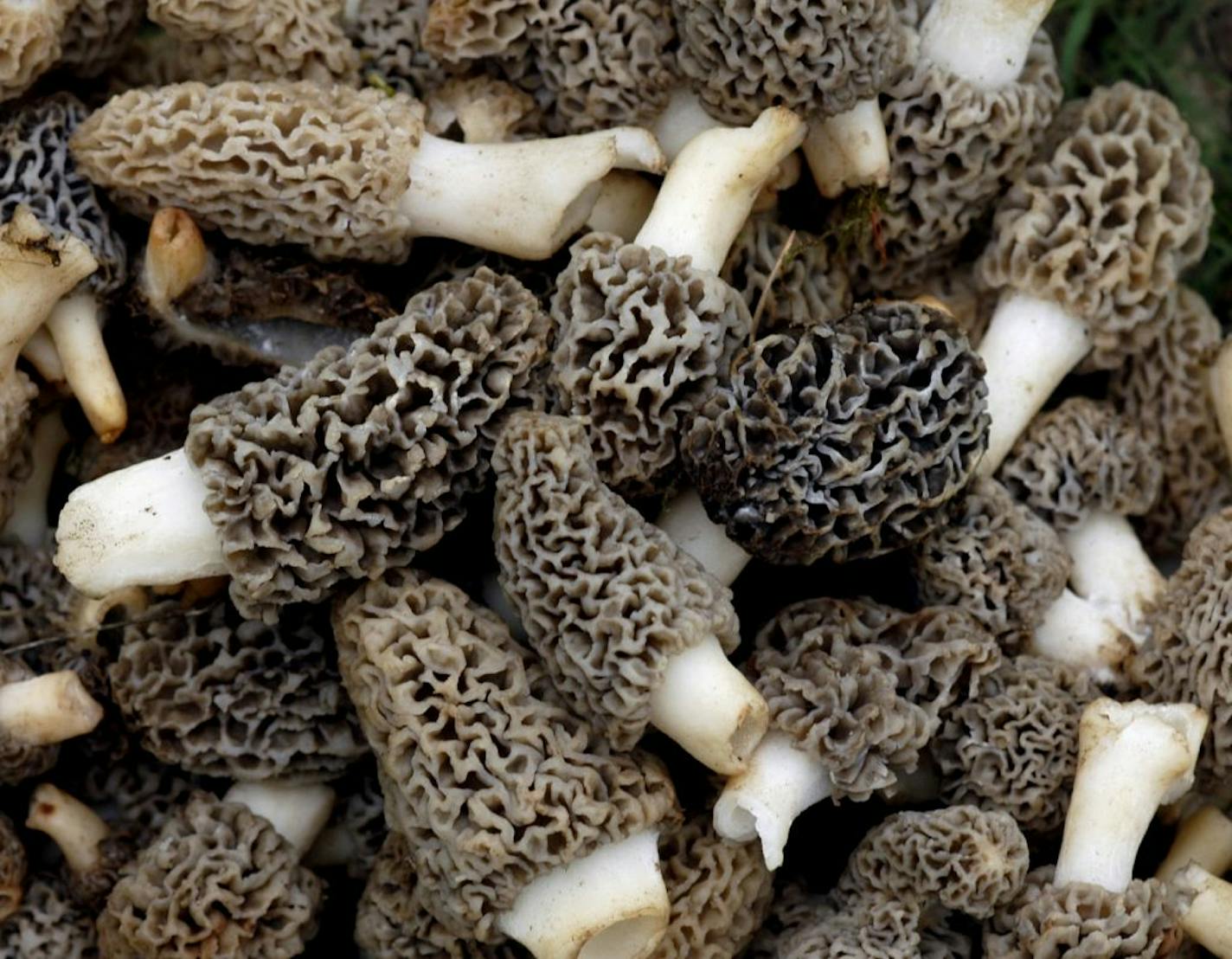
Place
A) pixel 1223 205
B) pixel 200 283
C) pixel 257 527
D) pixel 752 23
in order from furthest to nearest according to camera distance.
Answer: pixel 1223 205 → pixel 200 283 → pixel 752 23 → pixel 257 527

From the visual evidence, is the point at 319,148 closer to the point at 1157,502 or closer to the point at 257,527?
the point at 257,527

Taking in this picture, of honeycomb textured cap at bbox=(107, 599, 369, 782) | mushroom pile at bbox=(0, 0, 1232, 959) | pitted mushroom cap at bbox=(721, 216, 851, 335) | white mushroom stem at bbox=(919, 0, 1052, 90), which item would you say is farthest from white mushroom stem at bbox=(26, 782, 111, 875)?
white mushroom stem at bbox=(919, 0, 1052, 90)

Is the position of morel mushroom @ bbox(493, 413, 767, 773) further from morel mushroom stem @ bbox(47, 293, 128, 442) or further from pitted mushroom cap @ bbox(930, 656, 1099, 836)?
morel mushroom stem @ bbox(47, 293, 128, 442)

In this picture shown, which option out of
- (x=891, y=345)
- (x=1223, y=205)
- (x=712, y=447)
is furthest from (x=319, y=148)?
(x=1223, y=205)

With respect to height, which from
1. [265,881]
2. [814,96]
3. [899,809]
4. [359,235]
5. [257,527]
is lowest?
[265,881]

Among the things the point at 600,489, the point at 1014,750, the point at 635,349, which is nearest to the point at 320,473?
the point at 600,489

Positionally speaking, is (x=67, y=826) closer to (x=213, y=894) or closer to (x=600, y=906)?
(x=213, y=894)
